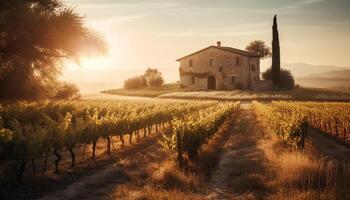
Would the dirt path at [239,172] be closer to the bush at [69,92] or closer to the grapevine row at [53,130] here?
the grapevine row at [53,130]

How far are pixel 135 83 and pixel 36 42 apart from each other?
60.4m

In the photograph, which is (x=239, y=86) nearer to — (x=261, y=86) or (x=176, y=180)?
(x=261, y=86)

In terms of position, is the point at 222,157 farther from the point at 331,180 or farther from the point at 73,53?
the point at 73,53

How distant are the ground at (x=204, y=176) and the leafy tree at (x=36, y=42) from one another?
12.4m

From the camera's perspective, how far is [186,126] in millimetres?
17094

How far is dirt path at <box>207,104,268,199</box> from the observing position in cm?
1209

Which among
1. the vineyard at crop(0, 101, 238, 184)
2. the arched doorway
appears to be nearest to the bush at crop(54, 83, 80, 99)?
the vineyard at crop(0, 101, 238, 184)

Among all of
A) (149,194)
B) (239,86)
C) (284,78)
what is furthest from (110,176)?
(284,78)

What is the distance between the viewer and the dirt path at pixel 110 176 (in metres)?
12.6

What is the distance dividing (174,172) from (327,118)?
1587 centimetres

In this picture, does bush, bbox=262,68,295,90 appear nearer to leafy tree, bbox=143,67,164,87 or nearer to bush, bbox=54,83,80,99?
leafy tree, bbox=143,67,164,87

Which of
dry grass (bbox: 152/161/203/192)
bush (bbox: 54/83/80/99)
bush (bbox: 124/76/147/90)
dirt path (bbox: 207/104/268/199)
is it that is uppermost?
bush (bbox: 124/76/147/90)

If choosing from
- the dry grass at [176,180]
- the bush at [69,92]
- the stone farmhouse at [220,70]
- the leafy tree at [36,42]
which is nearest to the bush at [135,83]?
the stone farmhouse at [220,70]

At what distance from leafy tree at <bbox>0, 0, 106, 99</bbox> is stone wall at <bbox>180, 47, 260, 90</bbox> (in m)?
44.4
